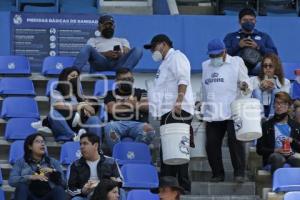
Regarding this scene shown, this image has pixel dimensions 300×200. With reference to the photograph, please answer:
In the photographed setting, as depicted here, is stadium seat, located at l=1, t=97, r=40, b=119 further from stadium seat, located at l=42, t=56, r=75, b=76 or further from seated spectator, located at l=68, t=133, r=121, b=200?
seated spectator, located at l=68, t=133, r=121, b=200

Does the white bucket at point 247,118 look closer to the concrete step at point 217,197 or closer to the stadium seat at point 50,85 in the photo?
the concrete step at point 217,197

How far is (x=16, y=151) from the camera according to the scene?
42.4 feet

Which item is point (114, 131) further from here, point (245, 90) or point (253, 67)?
point (253, 67)

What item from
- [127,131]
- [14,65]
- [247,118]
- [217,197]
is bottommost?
[217,197]

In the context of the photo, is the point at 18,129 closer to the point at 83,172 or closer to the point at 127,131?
the point at 127,131

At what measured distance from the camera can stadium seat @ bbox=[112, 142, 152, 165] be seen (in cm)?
1297

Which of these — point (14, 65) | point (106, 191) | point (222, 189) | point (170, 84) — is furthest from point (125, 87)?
point (106, 191)

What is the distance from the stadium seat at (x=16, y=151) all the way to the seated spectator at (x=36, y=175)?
0.66 meters

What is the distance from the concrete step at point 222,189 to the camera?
506 inches

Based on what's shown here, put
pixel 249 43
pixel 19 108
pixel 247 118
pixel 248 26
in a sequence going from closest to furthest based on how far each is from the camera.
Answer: pixel 247 118 → pixel 19 108 → pixel 249 43 → pixel 248 26

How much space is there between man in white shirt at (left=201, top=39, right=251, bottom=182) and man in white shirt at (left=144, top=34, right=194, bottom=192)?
0.39 m

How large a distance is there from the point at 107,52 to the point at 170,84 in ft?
7.23

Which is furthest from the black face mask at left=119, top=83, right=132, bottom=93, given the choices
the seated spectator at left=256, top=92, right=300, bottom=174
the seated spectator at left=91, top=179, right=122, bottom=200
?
the seated spectator at left=91, top=179, right=122, bottom=200

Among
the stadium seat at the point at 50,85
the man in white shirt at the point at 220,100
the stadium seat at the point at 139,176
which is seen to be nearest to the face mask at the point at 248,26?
the man in white shirt at the point at 220,100
